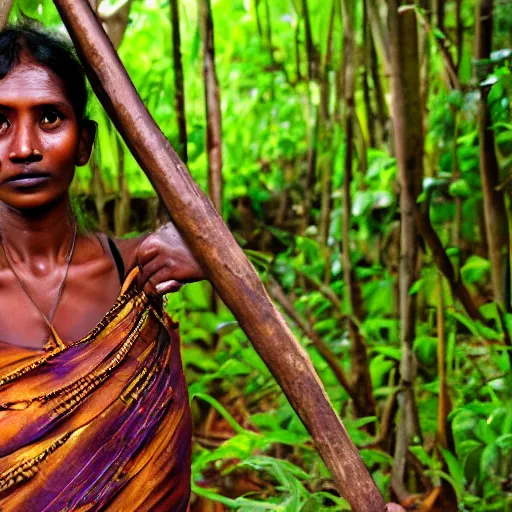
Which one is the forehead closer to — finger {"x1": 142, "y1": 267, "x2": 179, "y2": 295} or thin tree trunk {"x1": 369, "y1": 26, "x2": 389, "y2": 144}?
finger {"x1": 142, "y1": 267, "x2": 179, "y2": 295}

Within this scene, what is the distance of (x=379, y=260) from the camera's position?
2.45 meters

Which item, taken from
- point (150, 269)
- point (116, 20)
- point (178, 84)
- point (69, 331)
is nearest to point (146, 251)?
point (150, 269)

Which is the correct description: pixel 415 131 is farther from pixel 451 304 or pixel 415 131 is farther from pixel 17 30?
pixel 17 30

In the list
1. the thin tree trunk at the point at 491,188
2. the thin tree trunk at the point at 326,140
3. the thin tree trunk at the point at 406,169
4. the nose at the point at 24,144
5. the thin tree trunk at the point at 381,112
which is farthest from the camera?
the thin tree trunk at the point at 381,112

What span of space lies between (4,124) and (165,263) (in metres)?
0.25

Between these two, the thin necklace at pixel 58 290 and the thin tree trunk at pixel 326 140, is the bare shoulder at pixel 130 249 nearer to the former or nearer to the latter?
the thin necklace at pixel 58 290

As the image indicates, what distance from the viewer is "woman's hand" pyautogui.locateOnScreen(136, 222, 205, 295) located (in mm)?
938

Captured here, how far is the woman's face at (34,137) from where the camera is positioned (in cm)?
88

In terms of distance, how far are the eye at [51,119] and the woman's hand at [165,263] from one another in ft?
0.60

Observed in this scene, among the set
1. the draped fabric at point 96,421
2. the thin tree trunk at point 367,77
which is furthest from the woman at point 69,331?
the thin tree trunk at point 367,77

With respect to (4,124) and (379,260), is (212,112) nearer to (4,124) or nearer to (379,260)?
(4,124)

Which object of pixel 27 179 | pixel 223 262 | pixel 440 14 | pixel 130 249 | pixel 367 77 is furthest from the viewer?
pixel 367 77

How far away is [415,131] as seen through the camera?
1.52 metres

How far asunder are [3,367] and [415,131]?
95 cm
